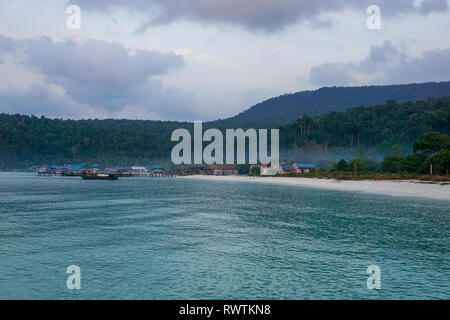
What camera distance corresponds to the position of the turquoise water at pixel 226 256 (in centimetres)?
1252

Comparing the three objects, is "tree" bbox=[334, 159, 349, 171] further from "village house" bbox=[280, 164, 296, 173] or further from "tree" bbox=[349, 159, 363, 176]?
"village house" bbox=[280, 164, 296, 173]

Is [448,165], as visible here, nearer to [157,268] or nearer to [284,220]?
[284,220]

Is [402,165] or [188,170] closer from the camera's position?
[402,165]

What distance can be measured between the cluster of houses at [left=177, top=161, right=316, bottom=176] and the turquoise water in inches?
3936

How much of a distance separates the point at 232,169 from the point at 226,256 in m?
146

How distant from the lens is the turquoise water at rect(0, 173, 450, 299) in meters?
12.5

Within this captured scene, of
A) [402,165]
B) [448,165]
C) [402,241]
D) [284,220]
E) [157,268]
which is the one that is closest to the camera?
[157,268]

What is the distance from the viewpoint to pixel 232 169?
163375mm

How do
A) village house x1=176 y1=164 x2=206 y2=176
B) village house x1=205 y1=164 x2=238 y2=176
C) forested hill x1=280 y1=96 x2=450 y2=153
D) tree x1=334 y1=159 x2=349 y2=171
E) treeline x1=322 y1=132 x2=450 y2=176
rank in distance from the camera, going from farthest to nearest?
village house x1=176 y1=164 x2=206 y2=176 < village house x1=205 y1=164 x2=238 y2=176 < forested hill x1=280 y1=96 x2=450 y2=153 < tree x1=334 y1=159 x2=349 y2=171 < treeline x1=322 y1=132 x2=450 y2=176

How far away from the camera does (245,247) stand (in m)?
19.1

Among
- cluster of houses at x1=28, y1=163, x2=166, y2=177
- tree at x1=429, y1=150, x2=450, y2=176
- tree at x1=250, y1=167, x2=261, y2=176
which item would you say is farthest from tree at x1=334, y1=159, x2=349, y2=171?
cluster of houses at x1=28, y1=163, x2=166, y2=177

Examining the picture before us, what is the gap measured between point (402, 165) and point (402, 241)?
73023 millimetres
